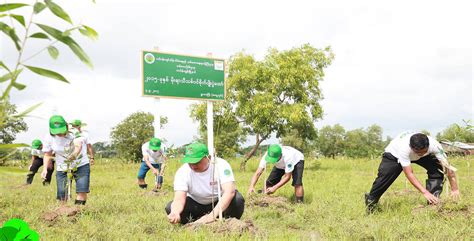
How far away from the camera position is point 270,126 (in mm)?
18125

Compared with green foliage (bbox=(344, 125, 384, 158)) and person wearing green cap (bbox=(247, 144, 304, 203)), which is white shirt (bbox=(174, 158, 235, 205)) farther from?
green foliage (bbox=(344, 125, 384, 158))

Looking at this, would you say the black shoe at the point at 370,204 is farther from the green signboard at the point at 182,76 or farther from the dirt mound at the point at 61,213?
the green signboard at the point at 182,76

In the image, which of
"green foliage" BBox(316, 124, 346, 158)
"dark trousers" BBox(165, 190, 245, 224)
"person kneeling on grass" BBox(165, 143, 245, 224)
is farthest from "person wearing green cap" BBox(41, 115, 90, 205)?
"green foliage" BBox(316, 124, 346, 158)

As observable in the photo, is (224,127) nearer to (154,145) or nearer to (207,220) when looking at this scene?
(154,145)

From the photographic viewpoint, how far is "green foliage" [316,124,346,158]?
8081 centimetres

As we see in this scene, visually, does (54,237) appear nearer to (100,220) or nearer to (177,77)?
(100,220)

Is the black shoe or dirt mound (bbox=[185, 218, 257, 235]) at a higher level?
dirt mound (bbox=[185, 218, 257, 235])

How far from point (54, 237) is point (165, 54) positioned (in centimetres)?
803

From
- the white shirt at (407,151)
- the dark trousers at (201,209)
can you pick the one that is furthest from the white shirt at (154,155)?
the white shirt at (407,151)

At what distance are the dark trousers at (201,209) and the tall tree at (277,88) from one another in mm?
12028

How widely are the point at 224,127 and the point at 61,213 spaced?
44.4 feet

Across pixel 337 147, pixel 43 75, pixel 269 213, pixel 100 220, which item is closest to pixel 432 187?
pixel 269 213

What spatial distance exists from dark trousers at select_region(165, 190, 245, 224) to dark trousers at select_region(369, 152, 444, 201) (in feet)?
7.21

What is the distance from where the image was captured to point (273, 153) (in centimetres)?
714
